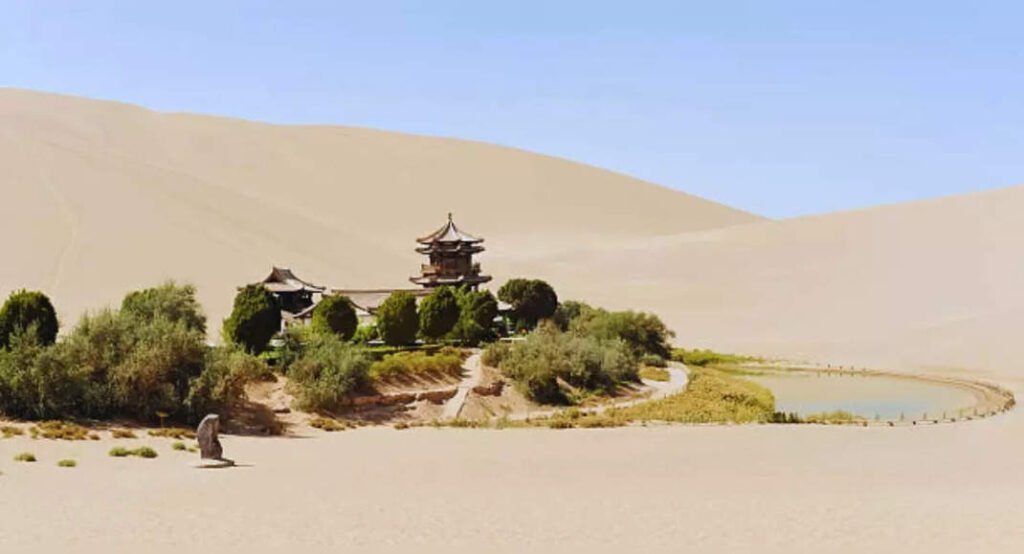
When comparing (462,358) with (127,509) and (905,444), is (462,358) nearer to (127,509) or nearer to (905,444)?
(905,444)

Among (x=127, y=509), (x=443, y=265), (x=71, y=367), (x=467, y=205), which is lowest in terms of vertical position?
(x=127, y=509)

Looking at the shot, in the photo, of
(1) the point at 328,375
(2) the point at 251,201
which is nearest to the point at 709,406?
(1) the point at 328,375

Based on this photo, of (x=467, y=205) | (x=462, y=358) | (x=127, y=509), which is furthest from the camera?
(x=467, y=205)

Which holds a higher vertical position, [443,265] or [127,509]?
[443,265]

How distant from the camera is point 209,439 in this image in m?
18.4

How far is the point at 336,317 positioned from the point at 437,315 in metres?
4.22

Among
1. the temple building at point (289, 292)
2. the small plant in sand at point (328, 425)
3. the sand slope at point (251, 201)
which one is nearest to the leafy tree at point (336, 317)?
the temple building at point (289, 292)

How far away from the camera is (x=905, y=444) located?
75.9 ft

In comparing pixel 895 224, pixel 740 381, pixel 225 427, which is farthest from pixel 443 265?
pixel 895 224

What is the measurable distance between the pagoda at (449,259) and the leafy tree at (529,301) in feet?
11.7

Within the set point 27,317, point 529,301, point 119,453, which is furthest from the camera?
point 529,301

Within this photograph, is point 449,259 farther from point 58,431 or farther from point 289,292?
point 58,431

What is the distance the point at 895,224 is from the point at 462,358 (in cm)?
5482

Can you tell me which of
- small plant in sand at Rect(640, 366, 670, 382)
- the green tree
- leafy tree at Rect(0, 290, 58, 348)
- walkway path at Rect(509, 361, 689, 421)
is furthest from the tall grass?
leafy tree at Rect(0, 290, 58, 348)
